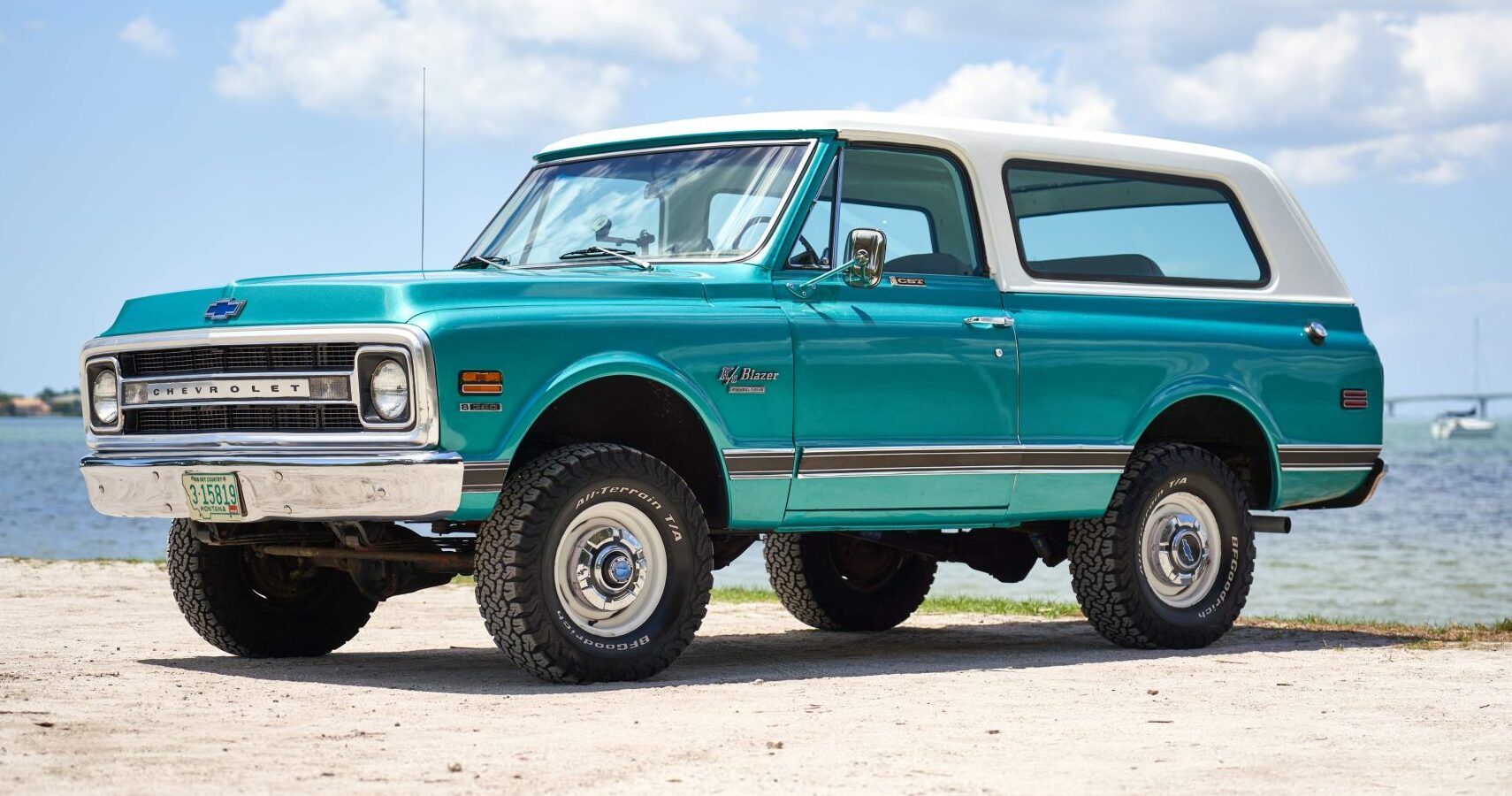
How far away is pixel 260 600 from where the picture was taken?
348 inches

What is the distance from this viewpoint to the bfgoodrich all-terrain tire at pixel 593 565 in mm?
7484

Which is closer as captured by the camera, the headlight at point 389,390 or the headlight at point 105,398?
the headlight at point 389,390

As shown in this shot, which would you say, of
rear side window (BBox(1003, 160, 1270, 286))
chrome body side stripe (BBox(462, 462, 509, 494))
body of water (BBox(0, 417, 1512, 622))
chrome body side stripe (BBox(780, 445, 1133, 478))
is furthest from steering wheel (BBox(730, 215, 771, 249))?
body of water (BBox(0, 417, 1512, 622))

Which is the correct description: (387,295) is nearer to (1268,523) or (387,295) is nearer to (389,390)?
(389,390)

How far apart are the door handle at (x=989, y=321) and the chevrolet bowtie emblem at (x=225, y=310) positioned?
9.77ft

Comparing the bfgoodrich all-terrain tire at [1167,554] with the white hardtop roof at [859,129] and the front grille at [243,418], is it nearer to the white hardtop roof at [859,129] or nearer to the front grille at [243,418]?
the white hardtop roof at [859,129]

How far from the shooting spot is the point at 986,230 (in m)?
9.12

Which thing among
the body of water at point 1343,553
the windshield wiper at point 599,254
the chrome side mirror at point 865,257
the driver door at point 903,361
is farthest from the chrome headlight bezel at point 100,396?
the body of water at point 1343,553

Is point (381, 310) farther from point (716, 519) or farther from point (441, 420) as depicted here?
point (716, 519)

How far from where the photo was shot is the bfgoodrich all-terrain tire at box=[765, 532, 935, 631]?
35.0 ft

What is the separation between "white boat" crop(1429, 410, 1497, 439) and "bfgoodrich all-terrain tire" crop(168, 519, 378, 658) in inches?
6381

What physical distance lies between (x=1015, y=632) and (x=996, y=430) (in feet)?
7.43

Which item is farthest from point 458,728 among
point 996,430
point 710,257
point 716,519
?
point 996,430

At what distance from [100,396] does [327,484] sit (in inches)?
57.9
